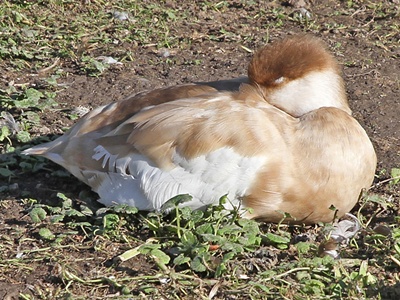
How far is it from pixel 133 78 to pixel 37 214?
7.63 ft

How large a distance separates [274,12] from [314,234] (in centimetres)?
395

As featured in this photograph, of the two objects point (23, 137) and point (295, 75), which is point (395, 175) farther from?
point (23, 137)

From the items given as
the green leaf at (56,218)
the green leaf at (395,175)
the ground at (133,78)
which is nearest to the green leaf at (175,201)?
the ground at (133,78)

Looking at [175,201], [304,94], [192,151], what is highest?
[304,94]

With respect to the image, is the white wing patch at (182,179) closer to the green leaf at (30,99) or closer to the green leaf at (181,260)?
the green leaf at (181,260)

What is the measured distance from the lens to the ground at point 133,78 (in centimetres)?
433

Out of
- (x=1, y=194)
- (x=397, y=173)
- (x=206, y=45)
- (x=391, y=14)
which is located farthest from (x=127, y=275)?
(x=391, y=14)

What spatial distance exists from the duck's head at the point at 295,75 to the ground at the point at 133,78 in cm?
74

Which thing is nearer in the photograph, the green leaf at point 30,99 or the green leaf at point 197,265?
the green leaf at point 197,265

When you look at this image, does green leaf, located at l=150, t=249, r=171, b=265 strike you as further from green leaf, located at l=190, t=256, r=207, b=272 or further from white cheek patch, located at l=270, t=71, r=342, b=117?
white cheek patch, located at l=270, t=71, r=342, b=117

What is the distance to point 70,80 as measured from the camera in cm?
694

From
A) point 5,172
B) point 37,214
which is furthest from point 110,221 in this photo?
point 5,172

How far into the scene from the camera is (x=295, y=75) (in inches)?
199

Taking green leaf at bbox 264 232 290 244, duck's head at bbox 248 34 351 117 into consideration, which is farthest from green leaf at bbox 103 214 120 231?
duck's head at bbox 248 34 351 117
